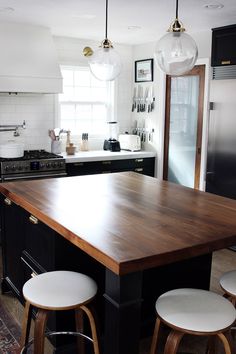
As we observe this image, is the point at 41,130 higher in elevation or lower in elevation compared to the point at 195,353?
higher

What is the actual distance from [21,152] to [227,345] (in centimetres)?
362

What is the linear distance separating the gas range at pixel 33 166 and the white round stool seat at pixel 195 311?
303cm

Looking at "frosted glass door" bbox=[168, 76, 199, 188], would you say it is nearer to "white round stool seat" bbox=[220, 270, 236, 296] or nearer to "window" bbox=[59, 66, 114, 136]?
"window" bbox=[59, 66, 114, 136]

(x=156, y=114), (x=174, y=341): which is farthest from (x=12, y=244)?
(x=156, y=114)

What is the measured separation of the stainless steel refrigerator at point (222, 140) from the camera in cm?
430

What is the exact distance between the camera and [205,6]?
3748mm

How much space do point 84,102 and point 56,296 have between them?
4.24m

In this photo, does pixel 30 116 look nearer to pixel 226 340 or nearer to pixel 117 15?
pixel 117 15

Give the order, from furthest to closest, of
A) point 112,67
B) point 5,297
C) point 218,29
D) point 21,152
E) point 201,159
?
point 201,159 < point 21,152 < point 218,29 < point 5,297 < point 112,67

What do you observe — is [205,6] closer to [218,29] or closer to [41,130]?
[218,29]

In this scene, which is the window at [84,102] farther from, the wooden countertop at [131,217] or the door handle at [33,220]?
the door handle at [33,220]

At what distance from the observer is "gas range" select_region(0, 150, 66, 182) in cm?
453

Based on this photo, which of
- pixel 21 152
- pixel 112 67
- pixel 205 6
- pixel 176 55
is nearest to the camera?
pixel 176 55

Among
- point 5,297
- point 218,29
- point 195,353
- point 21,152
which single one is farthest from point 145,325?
point 218,29
